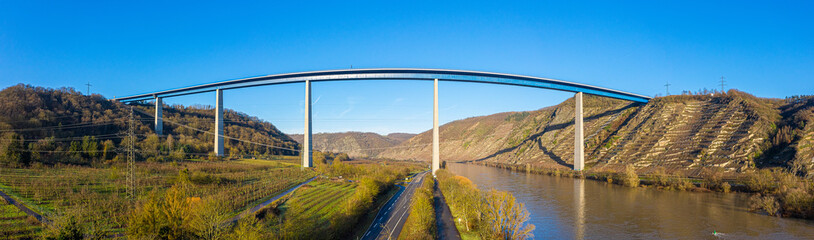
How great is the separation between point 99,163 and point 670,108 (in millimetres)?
71996

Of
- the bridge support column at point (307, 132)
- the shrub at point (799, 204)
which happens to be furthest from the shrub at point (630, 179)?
the bridge support column at point (307, 132)

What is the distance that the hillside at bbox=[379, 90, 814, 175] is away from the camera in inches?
1467

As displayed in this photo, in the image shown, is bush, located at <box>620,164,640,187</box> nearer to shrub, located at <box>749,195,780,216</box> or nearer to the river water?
the river water

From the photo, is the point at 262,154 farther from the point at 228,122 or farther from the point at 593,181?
the point at 593,181

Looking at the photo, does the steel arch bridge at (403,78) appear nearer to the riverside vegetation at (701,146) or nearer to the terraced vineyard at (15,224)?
the riverside vegetation at (701,146)

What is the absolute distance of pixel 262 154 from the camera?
67188 mm

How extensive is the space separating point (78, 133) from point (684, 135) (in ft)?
244

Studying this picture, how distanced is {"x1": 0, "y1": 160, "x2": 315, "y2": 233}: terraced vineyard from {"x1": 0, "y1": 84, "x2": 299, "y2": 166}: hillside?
3.05 meters

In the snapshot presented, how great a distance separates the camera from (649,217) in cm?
2381

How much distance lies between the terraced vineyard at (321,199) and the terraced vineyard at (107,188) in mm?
2396

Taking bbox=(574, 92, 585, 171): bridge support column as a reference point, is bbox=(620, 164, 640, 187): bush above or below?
below

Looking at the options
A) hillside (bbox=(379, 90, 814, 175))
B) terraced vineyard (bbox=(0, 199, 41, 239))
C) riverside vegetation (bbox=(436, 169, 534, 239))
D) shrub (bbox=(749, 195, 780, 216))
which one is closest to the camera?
terraced vineyard (bbox=(0, 199, 41, 239))

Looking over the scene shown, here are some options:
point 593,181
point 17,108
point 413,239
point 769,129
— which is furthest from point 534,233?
point 17,108

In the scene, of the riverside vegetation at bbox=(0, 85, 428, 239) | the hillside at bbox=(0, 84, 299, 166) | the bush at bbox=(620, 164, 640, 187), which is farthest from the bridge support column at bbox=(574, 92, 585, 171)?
the hillside at bbox=(0, 84, 299, 166)
